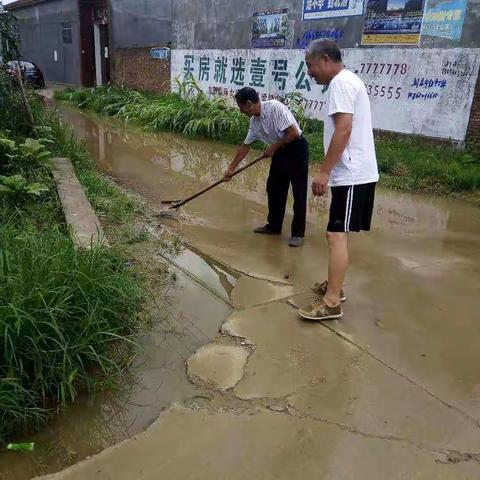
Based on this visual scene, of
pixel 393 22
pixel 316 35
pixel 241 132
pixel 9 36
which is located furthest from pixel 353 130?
pixel 316 35

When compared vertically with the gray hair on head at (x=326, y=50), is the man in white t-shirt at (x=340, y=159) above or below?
below

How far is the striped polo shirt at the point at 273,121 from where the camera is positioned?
14.3 feet

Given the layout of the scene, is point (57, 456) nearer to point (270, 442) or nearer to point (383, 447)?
point (270, 442)

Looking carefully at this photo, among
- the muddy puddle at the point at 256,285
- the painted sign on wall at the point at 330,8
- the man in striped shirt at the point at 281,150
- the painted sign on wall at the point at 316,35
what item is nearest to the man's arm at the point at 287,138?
the man in striped shirt at the point at 281,150

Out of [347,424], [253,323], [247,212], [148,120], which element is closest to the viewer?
[347,424]

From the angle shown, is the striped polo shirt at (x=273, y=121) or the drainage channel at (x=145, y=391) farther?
the striped polo shirt at (x=273, y=121)

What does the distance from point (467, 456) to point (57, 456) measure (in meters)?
1.73

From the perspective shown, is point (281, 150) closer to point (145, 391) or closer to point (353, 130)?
point (353, 130)

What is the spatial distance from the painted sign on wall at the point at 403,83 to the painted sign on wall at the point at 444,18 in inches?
10.1

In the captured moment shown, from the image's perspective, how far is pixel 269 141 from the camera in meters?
4.62

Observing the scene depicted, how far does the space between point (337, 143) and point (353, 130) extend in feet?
0.54

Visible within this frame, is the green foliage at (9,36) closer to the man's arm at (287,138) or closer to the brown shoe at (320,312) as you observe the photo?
the man's arm at (287,138)

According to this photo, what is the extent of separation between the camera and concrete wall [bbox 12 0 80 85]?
1988 centimetres

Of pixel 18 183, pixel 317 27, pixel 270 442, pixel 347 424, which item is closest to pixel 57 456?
pixel 270 442
